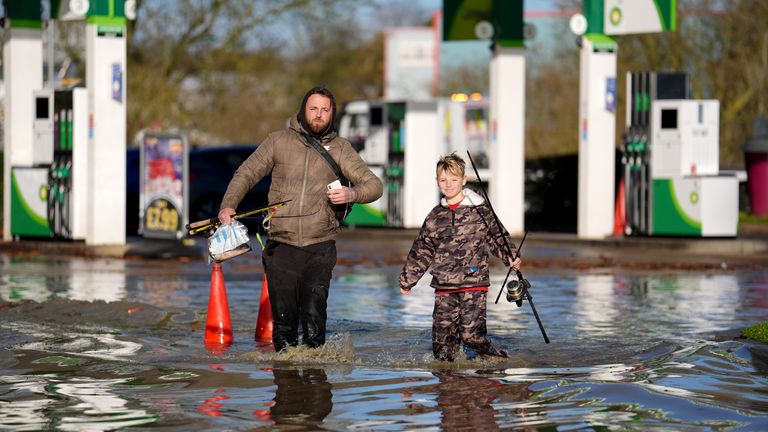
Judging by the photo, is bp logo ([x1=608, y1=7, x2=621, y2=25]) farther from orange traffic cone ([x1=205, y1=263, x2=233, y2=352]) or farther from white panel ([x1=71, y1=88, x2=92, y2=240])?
orange traffic cone ([x1=205, y1=263, x2=233, y2=352])

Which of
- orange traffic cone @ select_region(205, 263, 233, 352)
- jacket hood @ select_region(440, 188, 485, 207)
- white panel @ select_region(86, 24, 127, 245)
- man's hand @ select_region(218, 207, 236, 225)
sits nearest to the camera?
man's hand @ select_region(218, 207, 236, 225)

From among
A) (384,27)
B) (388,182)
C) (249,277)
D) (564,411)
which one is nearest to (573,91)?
(388,182)

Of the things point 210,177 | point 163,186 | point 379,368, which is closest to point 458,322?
point 379,368

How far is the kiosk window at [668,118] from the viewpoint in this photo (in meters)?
23.7

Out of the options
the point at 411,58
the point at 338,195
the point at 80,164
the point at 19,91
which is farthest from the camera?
the point at 411,58

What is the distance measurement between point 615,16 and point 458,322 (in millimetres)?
15011

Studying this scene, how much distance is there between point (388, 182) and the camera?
2759cm

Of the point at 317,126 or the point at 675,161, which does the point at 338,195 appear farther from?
the point at 675,161

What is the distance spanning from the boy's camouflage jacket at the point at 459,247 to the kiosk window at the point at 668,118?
553 inches

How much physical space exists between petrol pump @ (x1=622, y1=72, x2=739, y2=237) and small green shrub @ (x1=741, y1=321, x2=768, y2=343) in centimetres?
1221

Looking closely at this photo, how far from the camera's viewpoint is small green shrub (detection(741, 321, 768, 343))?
11055mm

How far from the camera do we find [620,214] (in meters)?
24.9

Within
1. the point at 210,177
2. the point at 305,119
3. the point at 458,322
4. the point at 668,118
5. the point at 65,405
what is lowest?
the point at 65,405

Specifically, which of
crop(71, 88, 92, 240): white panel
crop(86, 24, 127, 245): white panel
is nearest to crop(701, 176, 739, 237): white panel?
crop(86, 24, 127, 245): white panel
